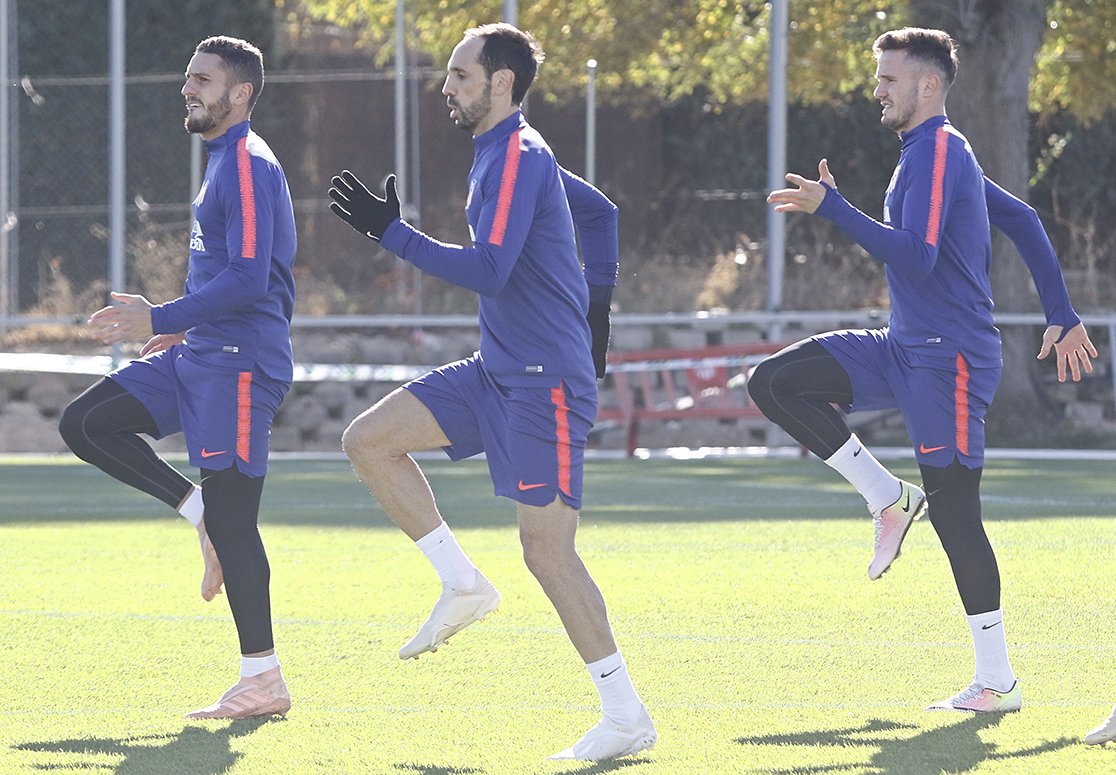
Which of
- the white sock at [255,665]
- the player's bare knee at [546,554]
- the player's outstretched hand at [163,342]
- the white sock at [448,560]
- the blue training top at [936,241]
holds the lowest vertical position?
the white sock at [255,665]

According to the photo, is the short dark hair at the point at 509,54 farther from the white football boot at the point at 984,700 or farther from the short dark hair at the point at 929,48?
the white football boot at the point at 984,700

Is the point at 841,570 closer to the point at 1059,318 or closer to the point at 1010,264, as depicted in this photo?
the point at 1059,318

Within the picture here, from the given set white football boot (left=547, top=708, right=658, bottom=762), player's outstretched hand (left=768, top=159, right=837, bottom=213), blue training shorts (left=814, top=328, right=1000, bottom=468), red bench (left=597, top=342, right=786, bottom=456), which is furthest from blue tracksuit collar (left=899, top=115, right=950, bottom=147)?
red bench (left=597, top=342, right=786, bottom=456)

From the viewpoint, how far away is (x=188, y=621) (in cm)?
778

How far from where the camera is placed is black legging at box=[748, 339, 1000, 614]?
6125 mm

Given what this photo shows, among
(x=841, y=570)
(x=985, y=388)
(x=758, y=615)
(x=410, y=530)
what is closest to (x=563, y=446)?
(x=410, y=530)

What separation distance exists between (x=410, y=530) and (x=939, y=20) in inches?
535

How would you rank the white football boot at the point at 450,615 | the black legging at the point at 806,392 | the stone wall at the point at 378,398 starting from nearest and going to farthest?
the white football boot at the point at 450,615
the black legging at the point at 806,392
the stone wall at the point at 378,398

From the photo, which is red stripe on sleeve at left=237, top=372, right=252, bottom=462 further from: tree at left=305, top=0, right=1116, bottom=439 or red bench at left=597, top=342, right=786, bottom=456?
tree at left=305, top=0, right=1116, bottom=439

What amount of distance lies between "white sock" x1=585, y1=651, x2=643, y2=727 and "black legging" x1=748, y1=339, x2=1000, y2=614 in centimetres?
123

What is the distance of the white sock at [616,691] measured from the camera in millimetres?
5429

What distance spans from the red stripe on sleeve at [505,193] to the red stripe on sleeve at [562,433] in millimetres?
494

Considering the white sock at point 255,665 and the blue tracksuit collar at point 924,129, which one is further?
the blue tracksuit collar at point 924,129

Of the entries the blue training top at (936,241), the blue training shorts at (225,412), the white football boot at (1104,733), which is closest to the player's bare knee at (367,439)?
the blue training shorts at (225,412)
